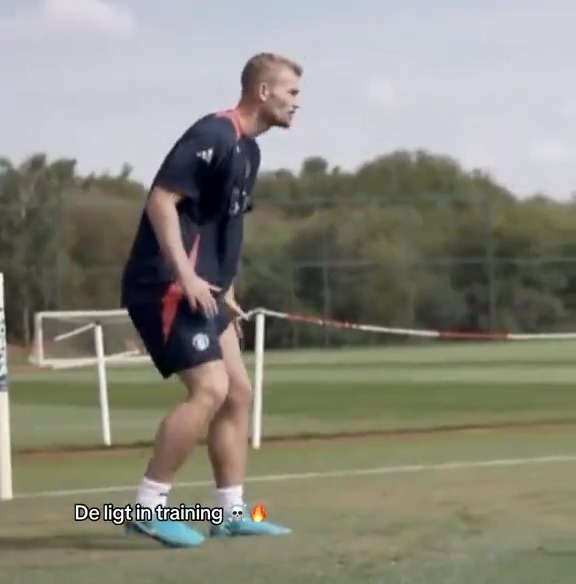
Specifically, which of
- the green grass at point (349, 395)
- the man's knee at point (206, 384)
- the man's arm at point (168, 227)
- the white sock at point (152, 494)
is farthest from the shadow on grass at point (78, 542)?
the green grass at point (349, 395)

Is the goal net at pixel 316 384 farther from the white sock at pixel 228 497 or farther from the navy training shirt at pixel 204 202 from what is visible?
the navy training shirt at pixel 204 202

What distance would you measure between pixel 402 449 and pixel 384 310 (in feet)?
96.4

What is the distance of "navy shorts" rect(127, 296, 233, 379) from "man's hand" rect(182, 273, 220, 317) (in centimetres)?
7

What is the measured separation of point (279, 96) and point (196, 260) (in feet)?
2.40

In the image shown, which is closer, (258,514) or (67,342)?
(258,514)

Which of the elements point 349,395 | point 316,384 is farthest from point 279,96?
point 316,384

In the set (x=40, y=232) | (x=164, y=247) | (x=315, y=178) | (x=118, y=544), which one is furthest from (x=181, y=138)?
(x=315, y=178)

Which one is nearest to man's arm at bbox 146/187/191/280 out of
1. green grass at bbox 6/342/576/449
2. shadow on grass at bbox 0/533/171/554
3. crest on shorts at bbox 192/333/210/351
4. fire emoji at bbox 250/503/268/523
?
crest on shorts at bbox 192/333/210/351

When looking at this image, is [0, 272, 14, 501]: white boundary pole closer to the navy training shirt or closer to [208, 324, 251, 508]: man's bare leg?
[208, 324, 251, 508]: man's bare leg

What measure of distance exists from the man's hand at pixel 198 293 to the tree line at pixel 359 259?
32648mm

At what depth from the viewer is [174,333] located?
659cm

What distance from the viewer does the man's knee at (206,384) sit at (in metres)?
6.63

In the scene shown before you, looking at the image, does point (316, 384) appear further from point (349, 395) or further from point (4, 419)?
point (4, 419)

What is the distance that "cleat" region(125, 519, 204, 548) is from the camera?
651 centimetres
